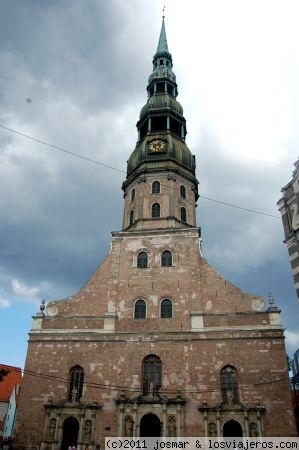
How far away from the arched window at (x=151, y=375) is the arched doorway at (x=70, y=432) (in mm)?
4325

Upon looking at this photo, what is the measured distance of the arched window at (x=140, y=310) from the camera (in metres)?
24.9

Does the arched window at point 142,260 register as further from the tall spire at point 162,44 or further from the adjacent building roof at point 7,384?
the tall spire at point 162,44

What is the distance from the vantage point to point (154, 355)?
23344mm

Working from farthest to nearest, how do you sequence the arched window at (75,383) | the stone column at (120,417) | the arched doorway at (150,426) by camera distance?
the arched window at (75,383) → the arched doorway at (150,426) → the stone column at (120,417)

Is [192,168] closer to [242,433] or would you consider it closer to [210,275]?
[210,275]

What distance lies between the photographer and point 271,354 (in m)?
22.3

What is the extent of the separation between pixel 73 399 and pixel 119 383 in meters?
2.81

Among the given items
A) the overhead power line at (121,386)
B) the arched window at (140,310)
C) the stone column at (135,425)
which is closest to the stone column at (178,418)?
the overhead power line at (121,386)

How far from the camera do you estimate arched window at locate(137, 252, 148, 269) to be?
26894 mm

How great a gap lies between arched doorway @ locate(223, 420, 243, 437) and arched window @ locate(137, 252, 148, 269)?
35.4ft

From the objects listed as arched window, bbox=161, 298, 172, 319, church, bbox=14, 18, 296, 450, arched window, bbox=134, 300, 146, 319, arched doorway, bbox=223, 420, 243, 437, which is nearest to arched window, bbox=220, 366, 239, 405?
church, bbox=14, 18, 296, 450

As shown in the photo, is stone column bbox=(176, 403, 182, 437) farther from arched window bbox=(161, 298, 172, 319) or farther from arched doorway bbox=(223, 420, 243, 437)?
arched window bbox=(161, 298, 172, 319)

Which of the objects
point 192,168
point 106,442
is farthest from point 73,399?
point 192,168

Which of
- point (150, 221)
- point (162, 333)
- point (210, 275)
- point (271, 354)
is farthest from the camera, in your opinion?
point (150, 221)
